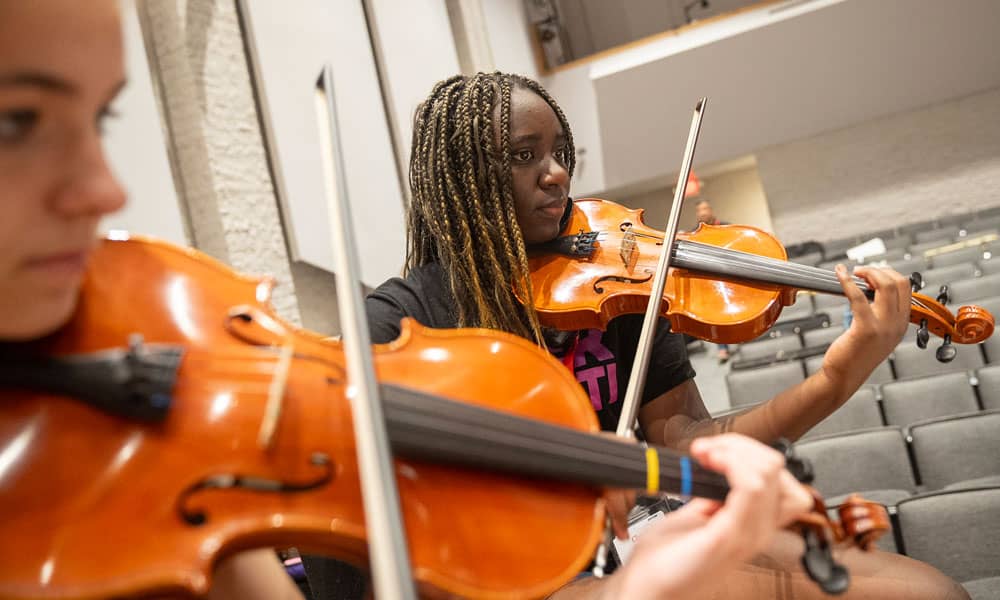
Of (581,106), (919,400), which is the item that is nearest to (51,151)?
(919,400)

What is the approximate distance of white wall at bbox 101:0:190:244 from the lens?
234 centimetres

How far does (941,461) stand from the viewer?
84.6 inches

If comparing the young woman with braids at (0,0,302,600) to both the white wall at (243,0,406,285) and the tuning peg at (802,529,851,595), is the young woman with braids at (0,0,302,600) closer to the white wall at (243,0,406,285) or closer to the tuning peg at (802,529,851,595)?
the tuning peg at (802,529,851,595)

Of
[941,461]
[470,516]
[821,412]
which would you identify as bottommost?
[941,461]

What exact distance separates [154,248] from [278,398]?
0.22 meters

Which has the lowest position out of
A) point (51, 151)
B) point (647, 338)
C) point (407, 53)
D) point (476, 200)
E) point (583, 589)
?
point (583, 589)

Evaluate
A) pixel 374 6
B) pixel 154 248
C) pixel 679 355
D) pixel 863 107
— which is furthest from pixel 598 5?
pixel 154 248

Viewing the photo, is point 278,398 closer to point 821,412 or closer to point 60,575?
point 60,575

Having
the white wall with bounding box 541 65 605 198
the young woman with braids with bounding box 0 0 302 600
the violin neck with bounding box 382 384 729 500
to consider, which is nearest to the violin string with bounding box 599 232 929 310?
the violin neck with bounding box 382 384 729 500

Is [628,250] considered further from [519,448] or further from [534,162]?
[519,448]

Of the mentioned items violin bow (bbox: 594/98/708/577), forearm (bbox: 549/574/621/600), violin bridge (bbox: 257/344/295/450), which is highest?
violin bridge (bbox: 257/344/295/450)

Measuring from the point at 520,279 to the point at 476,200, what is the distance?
15 centimetres

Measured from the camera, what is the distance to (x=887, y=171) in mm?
8227

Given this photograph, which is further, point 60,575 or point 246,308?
point 246,308
